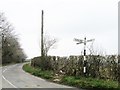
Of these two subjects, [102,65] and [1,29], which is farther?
[1,29]

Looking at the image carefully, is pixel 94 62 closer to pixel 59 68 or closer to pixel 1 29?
pixel 59 68

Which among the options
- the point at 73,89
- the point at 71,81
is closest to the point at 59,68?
the point at 71,81

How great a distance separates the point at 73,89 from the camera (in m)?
21.3

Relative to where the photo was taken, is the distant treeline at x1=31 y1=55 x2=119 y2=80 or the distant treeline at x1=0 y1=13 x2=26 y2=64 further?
the distant treeline at x1=0 y1=13 x2=26 y2=64

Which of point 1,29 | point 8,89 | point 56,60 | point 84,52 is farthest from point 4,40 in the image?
point 8,89

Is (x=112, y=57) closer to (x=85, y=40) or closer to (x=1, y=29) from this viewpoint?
(x=85, y=40)

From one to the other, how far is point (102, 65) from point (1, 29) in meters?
65.5

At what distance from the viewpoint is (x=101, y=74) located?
26.5 meters

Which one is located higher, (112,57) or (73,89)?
(112,57)

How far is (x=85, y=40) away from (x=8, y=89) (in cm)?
897

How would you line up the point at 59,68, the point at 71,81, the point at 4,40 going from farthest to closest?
the point at 4,40, the point at 59,68, the point at 71,81

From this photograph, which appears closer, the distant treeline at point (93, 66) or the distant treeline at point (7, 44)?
the distant treeline at point (93, 66)

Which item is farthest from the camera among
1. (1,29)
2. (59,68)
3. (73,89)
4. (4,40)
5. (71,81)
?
(4,40)

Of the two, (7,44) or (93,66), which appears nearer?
(93,66)
